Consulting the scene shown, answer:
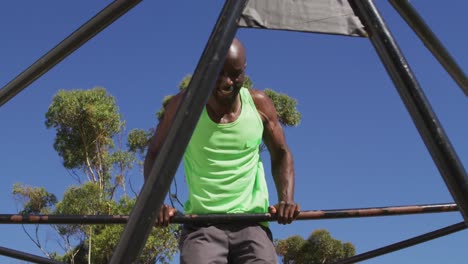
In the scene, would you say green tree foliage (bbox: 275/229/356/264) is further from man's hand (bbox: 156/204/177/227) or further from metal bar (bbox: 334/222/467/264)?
man's hand (bbox: 156/204/177/227)

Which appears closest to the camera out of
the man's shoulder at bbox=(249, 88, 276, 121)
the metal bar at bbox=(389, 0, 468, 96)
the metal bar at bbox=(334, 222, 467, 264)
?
the metal bar at bbox=(389, 0, 468, 96)

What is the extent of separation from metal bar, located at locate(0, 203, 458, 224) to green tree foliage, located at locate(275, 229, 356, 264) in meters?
16.1

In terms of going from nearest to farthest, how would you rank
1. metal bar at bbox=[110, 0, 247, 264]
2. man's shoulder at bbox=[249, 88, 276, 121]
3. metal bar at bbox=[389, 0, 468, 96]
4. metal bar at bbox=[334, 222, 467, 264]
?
metal bar at bbox=[110, 0, 247, 264], metal bar at bbox=[389, 0, 468, 96], man's shoulder at bbox=[249, 88, 276, 121], metal bar at bbox=[334, 222, 467, 264]

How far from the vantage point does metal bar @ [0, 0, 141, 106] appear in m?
1.44

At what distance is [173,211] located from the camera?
7.66ft

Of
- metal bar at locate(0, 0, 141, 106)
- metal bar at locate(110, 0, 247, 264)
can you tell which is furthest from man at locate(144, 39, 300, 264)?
metal bar at locate(110, 0, 247, 264)

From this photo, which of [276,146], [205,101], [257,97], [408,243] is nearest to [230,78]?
[257,97]

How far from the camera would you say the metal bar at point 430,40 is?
140 centimetres

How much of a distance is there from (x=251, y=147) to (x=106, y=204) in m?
14.2

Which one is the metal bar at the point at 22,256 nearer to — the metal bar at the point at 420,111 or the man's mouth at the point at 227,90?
the man's mouth at the point at 227,90

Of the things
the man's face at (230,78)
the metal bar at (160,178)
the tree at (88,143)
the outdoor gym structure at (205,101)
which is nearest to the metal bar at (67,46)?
the outdoor gym structure at (205,101)

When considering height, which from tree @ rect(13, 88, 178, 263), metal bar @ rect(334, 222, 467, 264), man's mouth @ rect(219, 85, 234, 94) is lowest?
metal bar @ rect(334, 222, 467, 264)

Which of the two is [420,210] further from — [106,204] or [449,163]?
[106,204]

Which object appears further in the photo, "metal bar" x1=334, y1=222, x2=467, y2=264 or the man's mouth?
"metal bar" x1=334, y1=222, x2=467, y2=264
